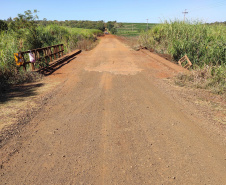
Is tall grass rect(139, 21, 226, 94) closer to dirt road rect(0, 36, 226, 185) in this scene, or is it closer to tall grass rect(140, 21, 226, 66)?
tall grass rect(140, 21, 226, 66)

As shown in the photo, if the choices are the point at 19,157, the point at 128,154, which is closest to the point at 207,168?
the point at 128,154

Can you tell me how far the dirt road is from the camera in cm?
280

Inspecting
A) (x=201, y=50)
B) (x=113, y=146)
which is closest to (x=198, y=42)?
(x=201, y=50)

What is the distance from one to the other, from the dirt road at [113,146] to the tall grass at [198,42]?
5.20 meters

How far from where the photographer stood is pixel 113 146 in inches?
138

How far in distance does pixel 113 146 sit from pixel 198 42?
9.07 m

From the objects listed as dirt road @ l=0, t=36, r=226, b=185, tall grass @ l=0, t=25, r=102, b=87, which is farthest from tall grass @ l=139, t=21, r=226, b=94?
tall grass @ l=0, t=25, r=102, b=87

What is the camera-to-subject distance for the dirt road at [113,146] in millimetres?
2799

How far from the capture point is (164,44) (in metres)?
15.7

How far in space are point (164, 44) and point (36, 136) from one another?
13881 millimetres

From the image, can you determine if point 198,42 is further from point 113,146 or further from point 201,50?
point 113,146

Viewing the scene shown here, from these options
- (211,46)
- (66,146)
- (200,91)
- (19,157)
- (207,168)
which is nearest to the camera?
(207,168)

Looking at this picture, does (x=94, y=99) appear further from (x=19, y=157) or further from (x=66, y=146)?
(x=19, y=157)

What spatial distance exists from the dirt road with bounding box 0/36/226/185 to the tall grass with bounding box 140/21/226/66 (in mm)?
5202
